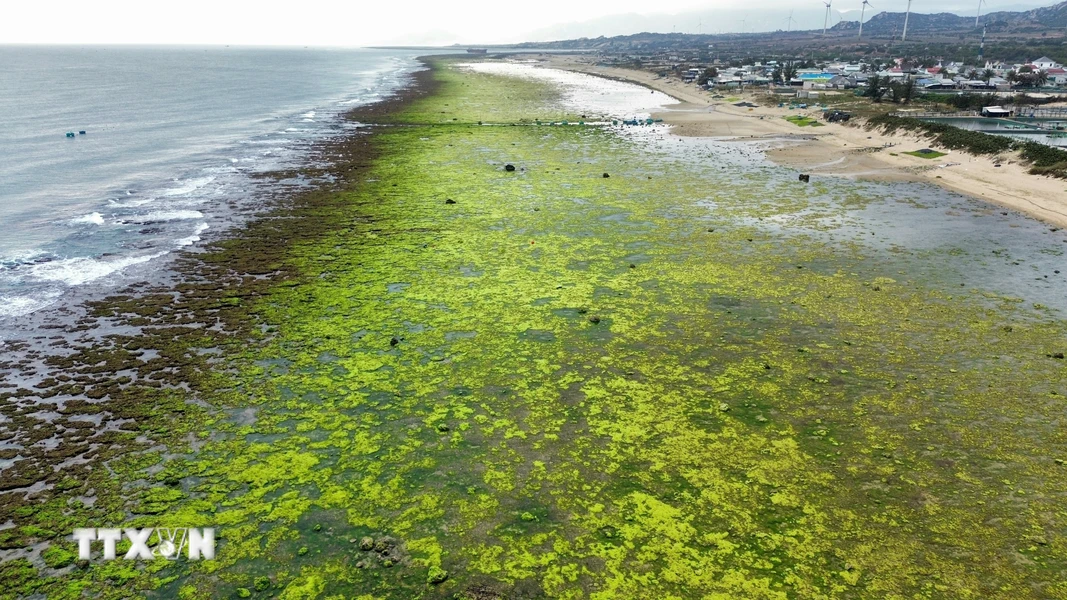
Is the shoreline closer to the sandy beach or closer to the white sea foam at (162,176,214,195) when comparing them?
the white sea foam at (162,176,214,195)

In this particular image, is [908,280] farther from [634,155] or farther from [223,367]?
[634,155]

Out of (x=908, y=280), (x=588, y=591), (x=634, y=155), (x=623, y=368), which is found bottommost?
(x=588, y=591)

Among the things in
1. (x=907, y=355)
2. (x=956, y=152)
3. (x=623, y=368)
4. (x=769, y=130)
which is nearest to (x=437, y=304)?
(x=623, y=368)

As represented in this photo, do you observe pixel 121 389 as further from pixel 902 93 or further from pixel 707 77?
pixel 707 77

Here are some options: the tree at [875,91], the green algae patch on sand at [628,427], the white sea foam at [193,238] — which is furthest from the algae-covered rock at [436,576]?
the tree at [875,91]

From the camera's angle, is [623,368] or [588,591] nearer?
[588,591]

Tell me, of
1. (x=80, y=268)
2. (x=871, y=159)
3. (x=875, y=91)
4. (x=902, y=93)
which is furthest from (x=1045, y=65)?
(x=80, y=268)
